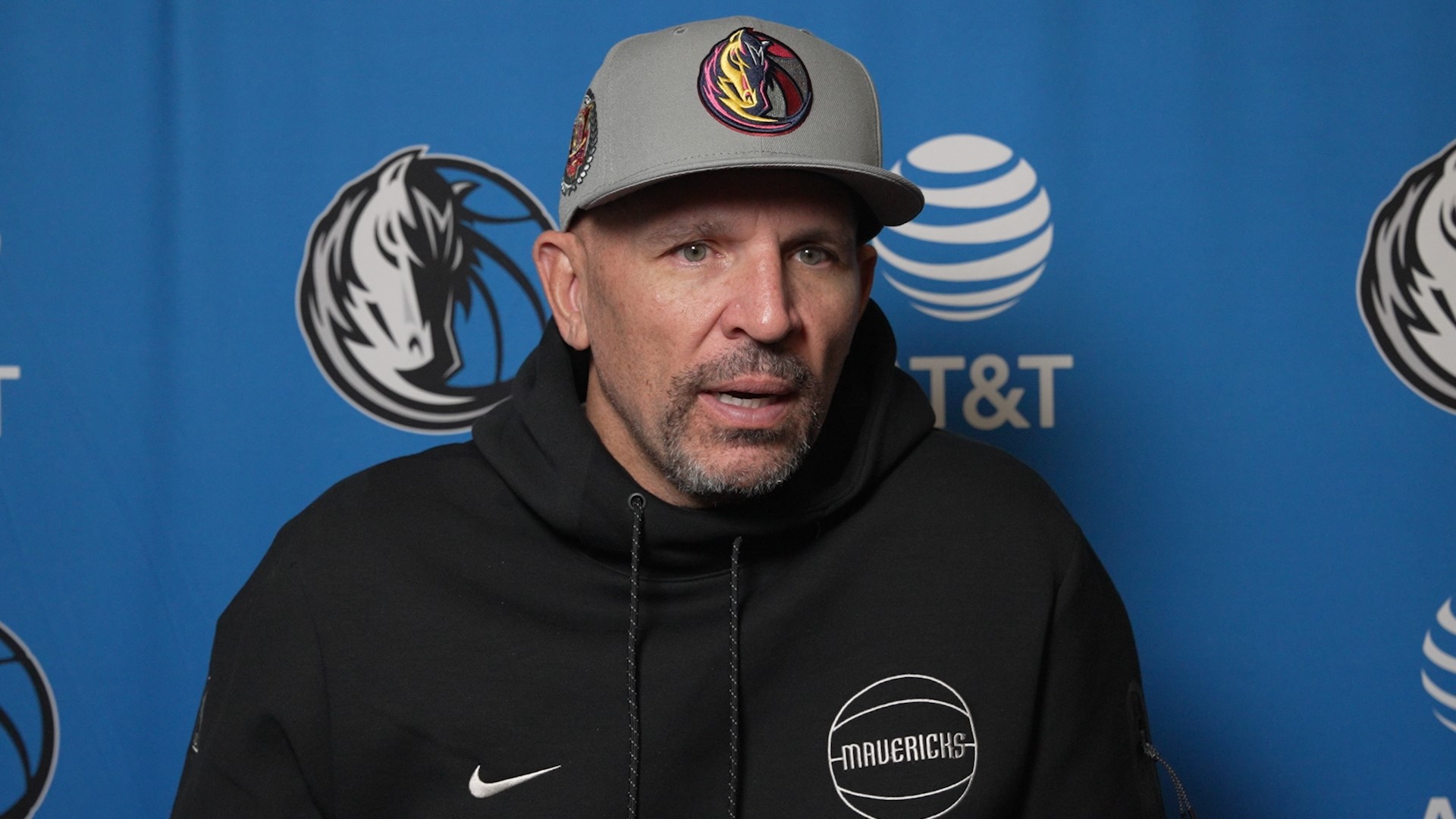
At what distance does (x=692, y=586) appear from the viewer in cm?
97

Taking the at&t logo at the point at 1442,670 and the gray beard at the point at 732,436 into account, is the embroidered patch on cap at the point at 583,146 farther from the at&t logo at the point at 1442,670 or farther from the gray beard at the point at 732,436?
the at&t logo at the point at 1442,670

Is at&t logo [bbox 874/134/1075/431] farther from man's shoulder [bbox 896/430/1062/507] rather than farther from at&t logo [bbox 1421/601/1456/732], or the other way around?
at&t logo [bbox 1421/601/1456/732]

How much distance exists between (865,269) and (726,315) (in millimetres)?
219

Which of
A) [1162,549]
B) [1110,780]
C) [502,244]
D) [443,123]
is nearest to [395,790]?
[1110,780]

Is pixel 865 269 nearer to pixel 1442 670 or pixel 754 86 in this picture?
pixel 754 86

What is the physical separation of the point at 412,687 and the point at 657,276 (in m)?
0.38

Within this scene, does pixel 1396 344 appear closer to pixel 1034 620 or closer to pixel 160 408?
pixel 1034 620

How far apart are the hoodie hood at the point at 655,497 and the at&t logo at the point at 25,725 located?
2.77 ft

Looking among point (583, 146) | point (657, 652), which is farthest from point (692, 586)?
point (583, 146)

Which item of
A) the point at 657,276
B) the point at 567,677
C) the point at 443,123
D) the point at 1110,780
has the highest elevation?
the point at 443,123

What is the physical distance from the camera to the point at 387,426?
1.50 meters

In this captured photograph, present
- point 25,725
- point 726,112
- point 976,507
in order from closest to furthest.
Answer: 1. point 726,112
2. point 976,507
3. point 25,725

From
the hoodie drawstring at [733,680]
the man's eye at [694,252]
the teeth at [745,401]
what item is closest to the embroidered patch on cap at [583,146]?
the man's eye at [694,252]

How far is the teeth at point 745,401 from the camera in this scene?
3.04 feet
